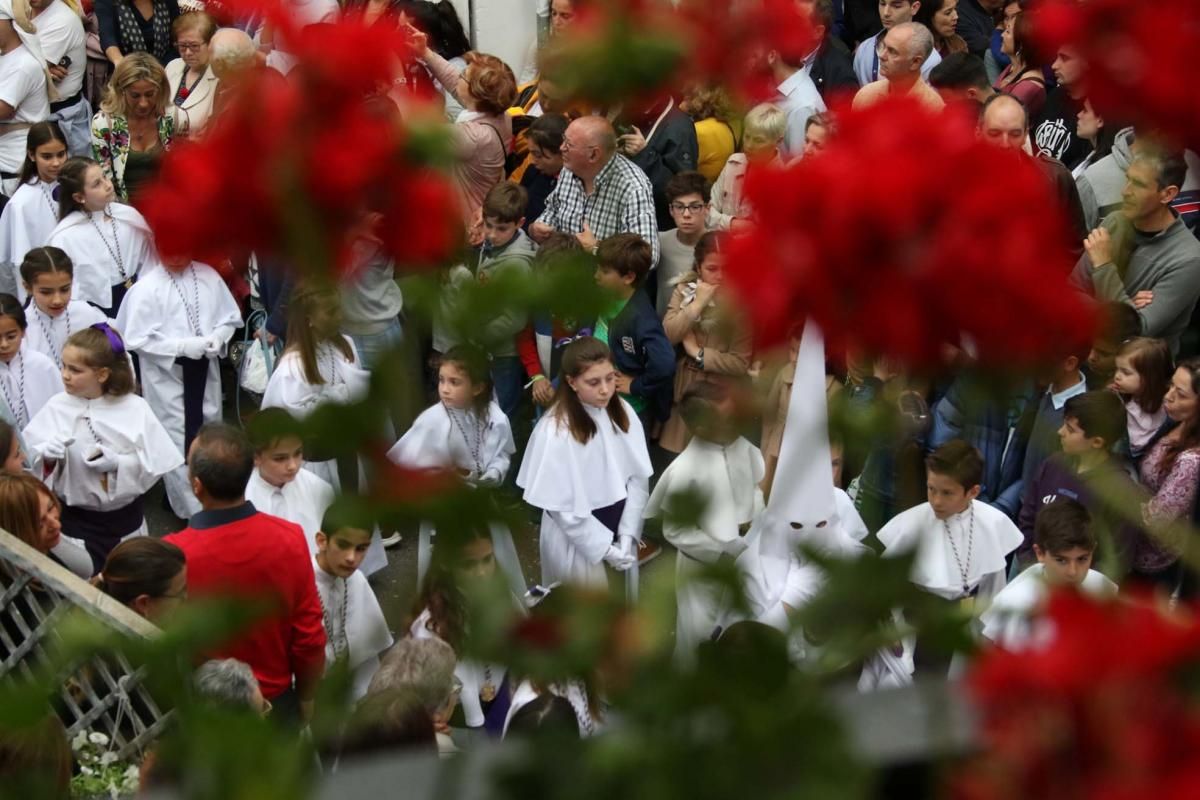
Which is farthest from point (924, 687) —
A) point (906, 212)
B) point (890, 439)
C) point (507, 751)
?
point (906, 212)

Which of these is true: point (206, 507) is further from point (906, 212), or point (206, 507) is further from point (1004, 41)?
point (1004, 41)

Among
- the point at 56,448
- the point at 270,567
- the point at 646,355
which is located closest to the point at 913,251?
the point at 270,567

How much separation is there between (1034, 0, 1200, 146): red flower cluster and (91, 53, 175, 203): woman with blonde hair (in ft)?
19.2

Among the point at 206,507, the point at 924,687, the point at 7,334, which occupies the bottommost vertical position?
the point at 7,334

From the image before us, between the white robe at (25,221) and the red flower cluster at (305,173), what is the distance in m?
5.74

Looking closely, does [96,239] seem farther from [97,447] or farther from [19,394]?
[97,447]

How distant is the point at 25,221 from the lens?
629cm

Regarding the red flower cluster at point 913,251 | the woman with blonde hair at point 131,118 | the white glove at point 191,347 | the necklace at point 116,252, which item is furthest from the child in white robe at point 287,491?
the red flower cluster at point 913,251

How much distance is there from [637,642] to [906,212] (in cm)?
28

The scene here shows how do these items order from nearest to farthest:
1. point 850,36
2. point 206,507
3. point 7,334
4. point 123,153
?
point 206,507, point 7,334, point 123,153, point 850,36

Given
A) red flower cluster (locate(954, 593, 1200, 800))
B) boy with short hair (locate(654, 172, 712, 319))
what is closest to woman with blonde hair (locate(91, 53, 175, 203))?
boy with short hair (locate(654, 172, 712, 319))

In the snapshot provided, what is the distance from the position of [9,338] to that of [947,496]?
293cm

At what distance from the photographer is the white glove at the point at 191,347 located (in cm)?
560

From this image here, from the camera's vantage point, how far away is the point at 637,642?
2.89 ft
